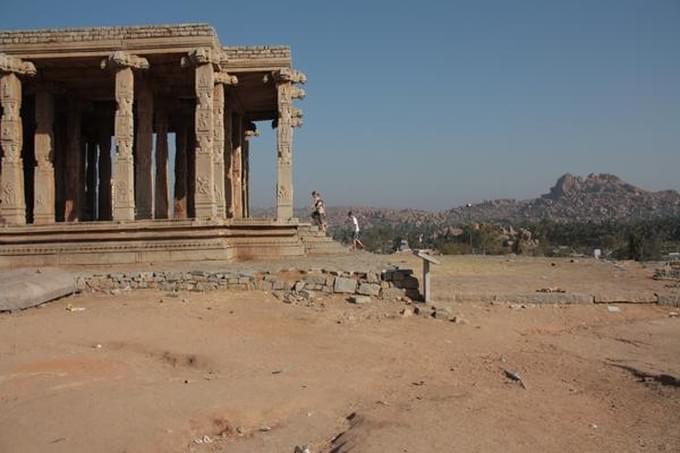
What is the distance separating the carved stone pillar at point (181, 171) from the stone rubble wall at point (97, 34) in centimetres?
656

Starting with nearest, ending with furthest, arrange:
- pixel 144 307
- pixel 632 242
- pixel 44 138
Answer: pixel 144 307 < pixel 44 138 < pixel 632 242

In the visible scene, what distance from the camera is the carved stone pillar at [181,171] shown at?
21500mm

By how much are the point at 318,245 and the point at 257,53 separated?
20.7 feet

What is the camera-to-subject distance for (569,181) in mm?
161625

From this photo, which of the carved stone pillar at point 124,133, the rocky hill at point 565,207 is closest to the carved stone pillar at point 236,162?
the carved stone pillar at point 124,133

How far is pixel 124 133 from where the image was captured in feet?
48.1

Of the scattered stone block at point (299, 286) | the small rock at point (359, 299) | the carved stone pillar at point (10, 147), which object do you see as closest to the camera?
the small rock at point (359, 299)

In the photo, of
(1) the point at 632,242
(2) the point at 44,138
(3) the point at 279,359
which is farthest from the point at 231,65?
(1) the point at 632,242

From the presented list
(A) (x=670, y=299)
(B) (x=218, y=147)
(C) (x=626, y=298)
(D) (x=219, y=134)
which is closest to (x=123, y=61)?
(D) (x=219, y=134)

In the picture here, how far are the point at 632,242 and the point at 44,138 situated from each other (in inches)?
1145

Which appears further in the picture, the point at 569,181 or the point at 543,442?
the point at 569,181

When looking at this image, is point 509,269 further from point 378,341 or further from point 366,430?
point 366,430

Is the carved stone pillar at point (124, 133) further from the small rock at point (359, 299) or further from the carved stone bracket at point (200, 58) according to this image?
the small rock at point (359, 299)

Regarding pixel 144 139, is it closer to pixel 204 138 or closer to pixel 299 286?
pixel 204 138
